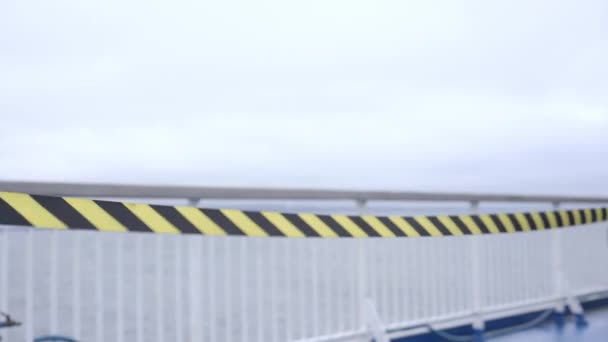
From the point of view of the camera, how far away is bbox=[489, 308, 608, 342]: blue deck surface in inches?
213

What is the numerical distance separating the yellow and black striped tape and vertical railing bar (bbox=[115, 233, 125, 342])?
0.32m

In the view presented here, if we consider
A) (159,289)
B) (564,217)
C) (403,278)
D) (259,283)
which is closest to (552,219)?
(564,217)

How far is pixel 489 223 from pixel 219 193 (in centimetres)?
256

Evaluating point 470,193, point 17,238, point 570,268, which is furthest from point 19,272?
point 570,268

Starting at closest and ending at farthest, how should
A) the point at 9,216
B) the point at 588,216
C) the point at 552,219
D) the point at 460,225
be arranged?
the point at 9,216
the point at 460,225
the point at 552,219
the point at 588,216

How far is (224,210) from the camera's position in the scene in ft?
11.6

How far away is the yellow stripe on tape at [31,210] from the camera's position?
2.83m

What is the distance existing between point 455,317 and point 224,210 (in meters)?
2.55

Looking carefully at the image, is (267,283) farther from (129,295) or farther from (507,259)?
(507,259)

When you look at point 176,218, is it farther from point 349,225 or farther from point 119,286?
point 349,225

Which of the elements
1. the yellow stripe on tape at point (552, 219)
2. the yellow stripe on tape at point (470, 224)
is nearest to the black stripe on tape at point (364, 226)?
the yellow stripe on tape at point (470, 224)

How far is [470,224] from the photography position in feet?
16.6

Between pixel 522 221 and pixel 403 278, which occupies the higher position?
pixel 522 221

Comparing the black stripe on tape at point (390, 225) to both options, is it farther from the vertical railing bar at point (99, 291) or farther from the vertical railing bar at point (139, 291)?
the vertical railing bar at point (99, 291)
